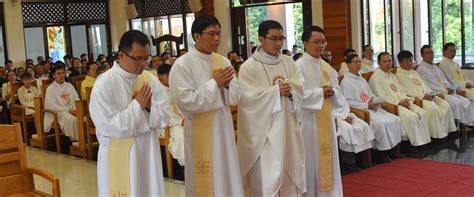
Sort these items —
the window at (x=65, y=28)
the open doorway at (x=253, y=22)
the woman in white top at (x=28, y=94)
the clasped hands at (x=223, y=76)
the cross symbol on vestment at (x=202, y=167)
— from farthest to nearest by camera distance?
the window at (x=65, y=28) < the open doorway at (x=253, y=22) < the woman in white top at (x=28, y=94) < the cross symbol on vestment at (x=202, y=167) < the clasped hands at (x=223, y=76)

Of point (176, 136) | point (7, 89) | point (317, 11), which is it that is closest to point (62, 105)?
point (7, 89)

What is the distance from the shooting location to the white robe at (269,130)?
4.09 metres

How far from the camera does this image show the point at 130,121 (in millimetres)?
3240

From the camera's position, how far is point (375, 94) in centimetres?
712

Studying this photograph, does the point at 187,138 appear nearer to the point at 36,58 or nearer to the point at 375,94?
the point at 375,94

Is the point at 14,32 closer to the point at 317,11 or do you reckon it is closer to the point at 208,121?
the point at 317,11

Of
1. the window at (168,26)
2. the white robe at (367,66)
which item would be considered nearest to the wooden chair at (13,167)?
the white robe at (367,66)

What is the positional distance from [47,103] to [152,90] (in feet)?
17.1

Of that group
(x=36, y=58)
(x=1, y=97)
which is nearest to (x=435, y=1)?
(x=1, y=97)

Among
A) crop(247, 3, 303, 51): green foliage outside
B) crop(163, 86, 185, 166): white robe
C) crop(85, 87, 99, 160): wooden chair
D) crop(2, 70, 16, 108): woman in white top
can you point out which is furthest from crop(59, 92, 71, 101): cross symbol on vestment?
crop(247, 3, 303, 51): green foliage outside

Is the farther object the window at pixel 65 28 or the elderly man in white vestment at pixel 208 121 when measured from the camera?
the window at pixel 65 28

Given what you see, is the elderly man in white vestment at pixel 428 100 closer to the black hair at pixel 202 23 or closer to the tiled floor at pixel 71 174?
the tiled floor at pixel 71 174

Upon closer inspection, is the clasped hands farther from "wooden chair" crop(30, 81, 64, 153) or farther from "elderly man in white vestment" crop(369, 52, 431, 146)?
"wooden chair" crop(30, 81, 64, 153)

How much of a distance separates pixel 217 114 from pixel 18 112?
586 cm
